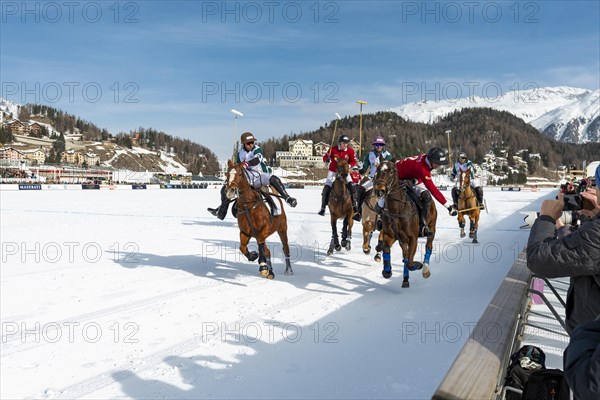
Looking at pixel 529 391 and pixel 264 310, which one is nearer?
pixel 529 391

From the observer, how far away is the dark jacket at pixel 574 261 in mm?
2125

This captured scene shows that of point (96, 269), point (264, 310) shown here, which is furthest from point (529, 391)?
point (96, 269)

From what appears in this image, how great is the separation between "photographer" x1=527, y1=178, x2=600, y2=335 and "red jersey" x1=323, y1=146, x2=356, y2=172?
9.10 meters

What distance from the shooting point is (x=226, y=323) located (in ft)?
18.5

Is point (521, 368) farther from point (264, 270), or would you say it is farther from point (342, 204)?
point (342, 204)

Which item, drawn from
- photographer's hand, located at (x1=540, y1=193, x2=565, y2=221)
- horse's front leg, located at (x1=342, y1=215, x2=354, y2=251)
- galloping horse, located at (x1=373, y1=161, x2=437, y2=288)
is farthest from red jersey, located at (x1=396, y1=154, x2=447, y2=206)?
photographer's hand, located at (x1=540, y1=193, x2=565, y2=221)

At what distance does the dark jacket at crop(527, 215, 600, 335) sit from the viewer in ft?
6.97

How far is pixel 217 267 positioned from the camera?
926cm

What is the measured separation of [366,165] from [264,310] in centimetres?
543

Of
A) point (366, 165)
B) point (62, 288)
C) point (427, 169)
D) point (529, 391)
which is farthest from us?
point (366, 165)

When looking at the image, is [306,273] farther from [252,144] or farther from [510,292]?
[510,292]

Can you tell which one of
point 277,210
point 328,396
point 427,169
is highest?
point 427,169

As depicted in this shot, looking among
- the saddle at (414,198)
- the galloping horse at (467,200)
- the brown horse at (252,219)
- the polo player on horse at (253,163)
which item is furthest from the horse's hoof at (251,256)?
the galloping horse at (467,200)

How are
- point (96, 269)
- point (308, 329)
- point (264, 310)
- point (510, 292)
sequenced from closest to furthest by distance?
point (510, 292) → point (308, 329) → point (264, 310) → point (96, 269)
